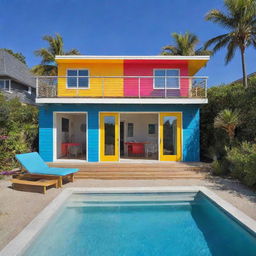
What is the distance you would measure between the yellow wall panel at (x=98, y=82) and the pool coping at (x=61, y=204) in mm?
6211

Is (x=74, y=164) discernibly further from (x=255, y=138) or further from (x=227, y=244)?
(x=255, y=138)

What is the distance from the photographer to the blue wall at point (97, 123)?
973 cm

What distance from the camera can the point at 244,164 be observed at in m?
6.93

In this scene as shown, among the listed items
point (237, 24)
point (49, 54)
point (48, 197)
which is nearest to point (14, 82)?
point (49, 54)

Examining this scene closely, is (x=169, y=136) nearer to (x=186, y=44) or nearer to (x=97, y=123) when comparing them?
(x=97, y=123)

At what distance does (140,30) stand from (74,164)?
11.3 meters

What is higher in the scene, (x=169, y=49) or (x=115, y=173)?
(x=169, y=49)

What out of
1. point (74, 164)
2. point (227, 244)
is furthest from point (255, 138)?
point (74, 164)

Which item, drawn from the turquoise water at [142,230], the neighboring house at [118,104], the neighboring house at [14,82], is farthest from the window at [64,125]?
the neighboring house at [14,82]

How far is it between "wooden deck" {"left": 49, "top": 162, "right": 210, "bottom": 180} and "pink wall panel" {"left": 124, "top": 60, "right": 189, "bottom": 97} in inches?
177

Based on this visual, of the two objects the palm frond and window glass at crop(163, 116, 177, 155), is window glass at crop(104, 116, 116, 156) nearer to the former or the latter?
window glass at crop(163, 116, 177, 155)

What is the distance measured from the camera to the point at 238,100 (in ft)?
30.8

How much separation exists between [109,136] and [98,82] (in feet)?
11.7

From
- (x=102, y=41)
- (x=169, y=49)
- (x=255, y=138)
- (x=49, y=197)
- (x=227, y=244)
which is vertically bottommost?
(x=227, y=244)
